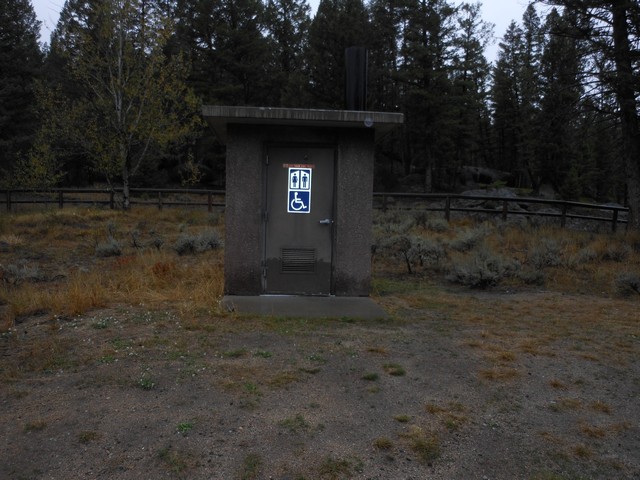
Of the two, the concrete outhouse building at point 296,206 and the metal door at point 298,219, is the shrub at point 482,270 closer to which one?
the concrete outhouse building at point 296,206

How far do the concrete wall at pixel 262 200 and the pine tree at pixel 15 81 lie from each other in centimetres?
3367

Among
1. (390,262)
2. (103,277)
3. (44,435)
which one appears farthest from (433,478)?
(390,262)

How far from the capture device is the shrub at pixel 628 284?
8.88m

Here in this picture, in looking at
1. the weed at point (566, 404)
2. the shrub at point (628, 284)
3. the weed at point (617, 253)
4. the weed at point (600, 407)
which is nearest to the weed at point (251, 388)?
the weed at point (566, 404)

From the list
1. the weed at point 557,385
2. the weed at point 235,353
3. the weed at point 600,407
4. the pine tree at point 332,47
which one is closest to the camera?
the weed at point 600,407

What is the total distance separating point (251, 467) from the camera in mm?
3252

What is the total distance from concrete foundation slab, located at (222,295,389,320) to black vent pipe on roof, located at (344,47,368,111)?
3.01 m

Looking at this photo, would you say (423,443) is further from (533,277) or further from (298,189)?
(533,277)

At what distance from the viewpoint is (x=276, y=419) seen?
3.88 m

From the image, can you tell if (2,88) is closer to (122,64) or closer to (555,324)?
(122,64)

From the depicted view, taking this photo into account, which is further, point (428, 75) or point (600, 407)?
point (428, 75)

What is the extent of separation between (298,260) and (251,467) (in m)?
4.72

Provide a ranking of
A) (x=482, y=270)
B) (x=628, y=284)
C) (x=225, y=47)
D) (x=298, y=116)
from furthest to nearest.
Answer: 1. (x=225, y=47)
2. (x=482, y=270)
3. (x=628, y=284)
4. (x=298, y=116)

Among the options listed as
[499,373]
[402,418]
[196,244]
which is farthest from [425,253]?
[402,418]
